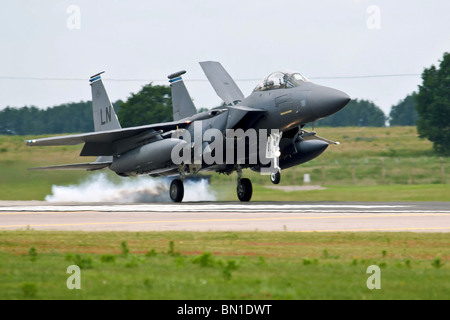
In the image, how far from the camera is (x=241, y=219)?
16.7 meters

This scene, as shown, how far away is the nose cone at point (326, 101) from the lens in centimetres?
2150

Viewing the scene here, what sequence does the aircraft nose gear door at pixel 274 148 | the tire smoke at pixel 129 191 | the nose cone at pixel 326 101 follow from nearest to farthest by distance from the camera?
the nose cone at pixel 326 101 < the aircraft nose gear door at pixel 274 148 < the tire smoke at pixel 129 191

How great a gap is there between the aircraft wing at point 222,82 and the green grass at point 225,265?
47.2ft

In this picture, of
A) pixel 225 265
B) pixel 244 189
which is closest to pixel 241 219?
pixel 225 265

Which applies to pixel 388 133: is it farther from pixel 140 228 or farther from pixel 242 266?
pixel 242 266

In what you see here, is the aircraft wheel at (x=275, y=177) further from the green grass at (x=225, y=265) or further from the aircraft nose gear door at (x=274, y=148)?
the green grass at (x=225, y=265)

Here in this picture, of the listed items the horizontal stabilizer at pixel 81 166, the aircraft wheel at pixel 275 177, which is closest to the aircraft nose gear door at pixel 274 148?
the aircraft wheel at pixel 275 177

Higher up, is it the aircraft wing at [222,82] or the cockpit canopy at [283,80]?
the aircraft wing at [222,82]

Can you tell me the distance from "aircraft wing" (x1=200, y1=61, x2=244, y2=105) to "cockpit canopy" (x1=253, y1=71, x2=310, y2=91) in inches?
136

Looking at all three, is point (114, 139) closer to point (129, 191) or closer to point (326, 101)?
point (129, 191)

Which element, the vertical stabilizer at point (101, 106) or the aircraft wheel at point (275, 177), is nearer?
the aircraft wheel at point (275, 177)

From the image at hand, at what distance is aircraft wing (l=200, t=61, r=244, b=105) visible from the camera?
27.2 meters

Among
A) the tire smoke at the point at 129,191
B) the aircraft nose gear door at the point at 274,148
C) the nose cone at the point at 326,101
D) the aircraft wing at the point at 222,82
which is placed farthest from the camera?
the tire smoke at the point at 129,191
